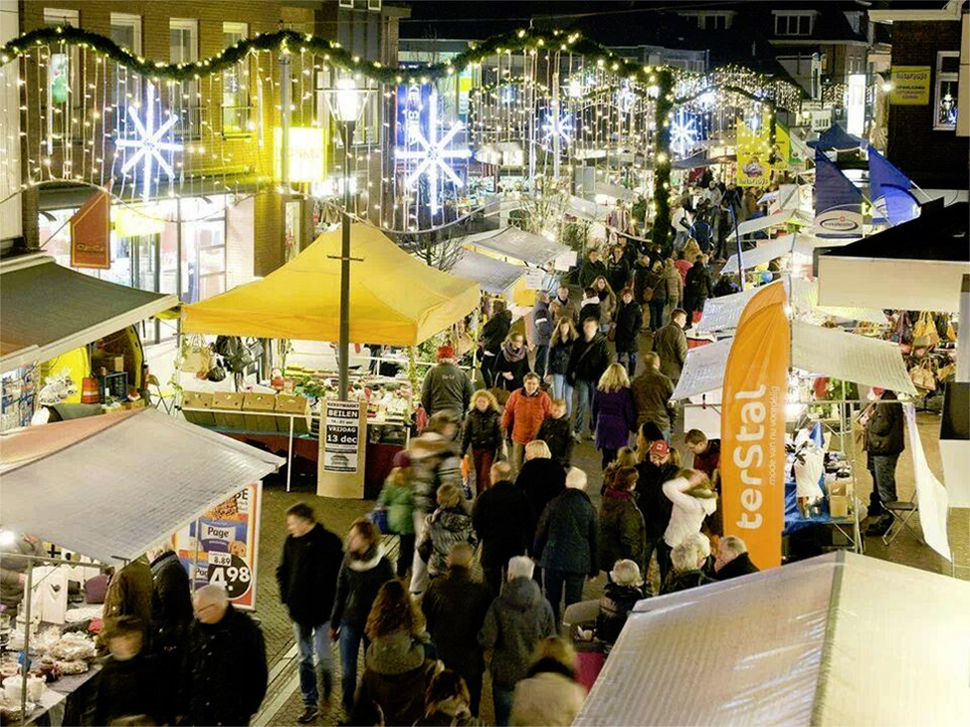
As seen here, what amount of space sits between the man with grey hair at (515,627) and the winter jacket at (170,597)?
2026 millimetres

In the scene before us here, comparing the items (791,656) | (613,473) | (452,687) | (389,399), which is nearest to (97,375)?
(389,399)

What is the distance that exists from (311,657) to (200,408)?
7.09m

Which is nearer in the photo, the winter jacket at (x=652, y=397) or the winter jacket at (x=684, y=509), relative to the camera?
the winter jacket at (x=684, y=509)

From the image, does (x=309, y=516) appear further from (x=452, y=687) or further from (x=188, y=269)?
(x=188, y=269)

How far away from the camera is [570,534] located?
1108cm

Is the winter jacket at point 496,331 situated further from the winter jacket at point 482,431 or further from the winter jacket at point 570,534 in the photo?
the winter jacket at point 570,534

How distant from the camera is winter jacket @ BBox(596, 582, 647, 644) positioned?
9180 millimetres

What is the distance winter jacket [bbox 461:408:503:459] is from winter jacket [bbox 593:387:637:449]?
161 centimetres

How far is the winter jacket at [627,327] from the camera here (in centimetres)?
2219

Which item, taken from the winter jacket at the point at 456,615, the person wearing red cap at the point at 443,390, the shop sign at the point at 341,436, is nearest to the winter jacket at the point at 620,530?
the winter jacket at the point at 456,615

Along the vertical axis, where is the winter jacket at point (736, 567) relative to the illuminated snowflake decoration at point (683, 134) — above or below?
below

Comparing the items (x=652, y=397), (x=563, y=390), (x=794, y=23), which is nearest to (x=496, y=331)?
(x=563, y=390)

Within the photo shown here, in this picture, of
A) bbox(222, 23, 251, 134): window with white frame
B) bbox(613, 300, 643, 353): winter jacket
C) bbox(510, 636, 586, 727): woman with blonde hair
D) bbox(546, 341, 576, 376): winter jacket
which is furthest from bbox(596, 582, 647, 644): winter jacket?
bbox(222, 23, 251, 134): window with white frame

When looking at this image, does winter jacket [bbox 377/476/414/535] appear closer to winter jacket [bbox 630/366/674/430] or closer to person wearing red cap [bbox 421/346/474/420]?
person wearing red cap [bbox 421/346/474/420]
